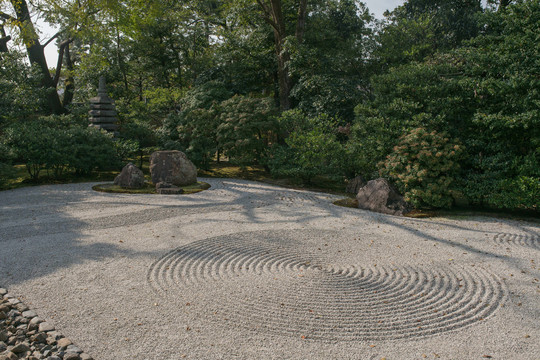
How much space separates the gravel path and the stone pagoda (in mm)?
6641

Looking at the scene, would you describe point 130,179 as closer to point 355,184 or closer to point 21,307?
point 355,184

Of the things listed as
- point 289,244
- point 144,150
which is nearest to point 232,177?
point 144,150

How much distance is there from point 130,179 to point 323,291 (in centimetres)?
843

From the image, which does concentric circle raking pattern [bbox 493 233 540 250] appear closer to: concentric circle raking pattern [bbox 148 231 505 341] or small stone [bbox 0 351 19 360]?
concentric circle raking pattern [bbox 148 231 505 341]

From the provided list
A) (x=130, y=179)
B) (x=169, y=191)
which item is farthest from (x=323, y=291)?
(x=130, y=179)

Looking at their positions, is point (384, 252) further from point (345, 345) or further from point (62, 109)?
point (62, 109)

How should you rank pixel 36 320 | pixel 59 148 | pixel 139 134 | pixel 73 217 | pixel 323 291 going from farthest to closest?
pixel 139 134
pixel 59 148
pixel 73 217
pixel 323 291
pixel 36 320

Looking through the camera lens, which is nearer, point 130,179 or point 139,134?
point 130,179

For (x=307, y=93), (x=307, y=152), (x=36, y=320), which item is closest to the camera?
(x=36, y=320)

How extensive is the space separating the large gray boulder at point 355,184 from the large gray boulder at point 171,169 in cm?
521

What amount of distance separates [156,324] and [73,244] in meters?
3.40

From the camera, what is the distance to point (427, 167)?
973cm

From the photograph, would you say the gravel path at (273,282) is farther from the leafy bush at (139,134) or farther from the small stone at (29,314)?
the leafy bush at (139,134)

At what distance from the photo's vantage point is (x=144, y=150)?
1494 centimetres
